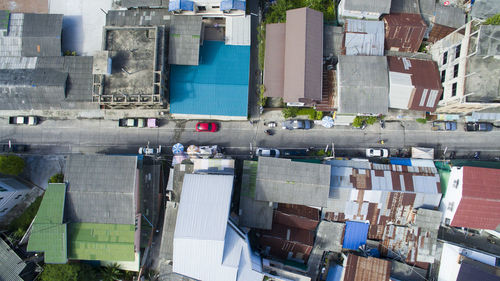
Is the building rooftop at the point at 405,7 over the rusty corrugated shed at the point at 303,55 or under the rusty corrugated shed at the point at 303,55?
over

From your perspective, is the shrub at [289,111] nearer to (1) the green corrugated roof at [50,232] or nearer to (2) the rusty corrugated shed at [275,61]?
(2) the rusty corrugated shed at [275,61]

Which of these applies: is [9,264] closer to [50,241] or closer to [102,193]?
[50,241]

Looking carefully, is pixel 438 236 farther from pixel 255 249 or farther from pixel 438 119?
pixel 255 249

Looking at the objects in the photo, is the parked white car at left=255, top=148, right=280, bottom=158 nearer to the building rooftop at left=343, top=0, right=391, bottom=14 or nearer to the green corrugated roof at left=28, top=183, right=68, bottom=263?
the building rooftop at left=343, top=0, right=391, bottom=14

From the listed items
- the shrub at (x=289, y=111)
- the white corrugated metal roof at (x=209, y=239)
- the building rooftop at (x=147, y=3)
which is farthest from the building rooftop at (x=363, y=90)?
the building rooftop at (x=147, y=3)

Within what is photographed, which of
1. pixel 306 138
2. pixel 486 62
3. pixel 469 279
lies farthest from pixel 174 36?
pixel 469 279
